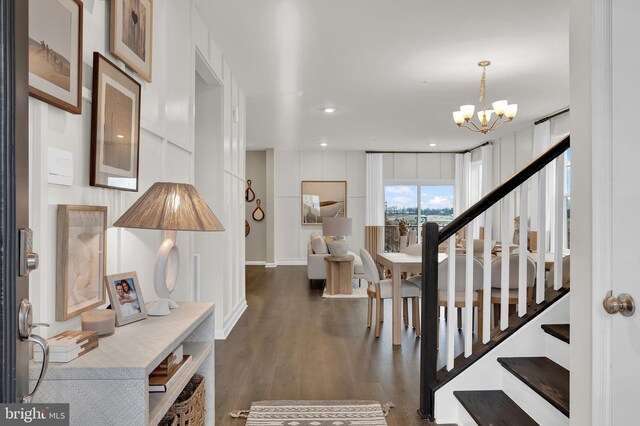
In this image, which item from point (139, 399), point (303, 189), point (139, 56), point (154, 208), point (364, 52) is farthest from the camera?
point (303, 189)

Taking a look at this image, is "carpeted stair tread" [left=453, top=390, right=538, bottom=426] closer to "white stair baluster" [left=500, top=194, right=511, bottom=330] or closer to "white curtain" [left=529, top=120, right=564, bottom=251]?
"white stair baluster" [left=500, top=194, right=511, bottom=330]

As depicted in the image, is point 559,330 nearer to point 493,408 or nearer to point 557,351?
point 557,351

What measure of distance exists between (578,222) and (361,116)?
228 inches

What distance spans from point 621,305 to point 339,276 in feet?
18.0

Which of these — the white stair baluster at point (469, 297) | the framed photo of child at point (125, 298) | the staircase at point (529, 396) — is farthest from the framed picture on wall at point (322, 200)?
the framed photo of child at point (125, 298)

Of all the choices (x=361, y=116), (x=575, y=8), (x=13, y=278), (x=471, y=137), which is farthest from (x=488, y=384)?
(x=471, y=137)

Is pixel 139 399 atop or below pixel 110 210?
below

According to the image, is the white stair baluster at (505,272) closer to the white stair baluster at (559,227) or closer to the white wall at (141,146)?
the white stair baluster at (559,227)

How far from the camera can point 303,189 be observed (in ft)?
35.3

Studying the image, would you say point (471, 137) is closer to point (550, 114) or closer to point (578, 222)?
point (550, 114)

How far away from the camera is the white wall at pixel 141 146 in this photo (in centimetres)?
148

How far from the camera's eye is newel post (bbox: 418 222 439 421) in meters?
2.64

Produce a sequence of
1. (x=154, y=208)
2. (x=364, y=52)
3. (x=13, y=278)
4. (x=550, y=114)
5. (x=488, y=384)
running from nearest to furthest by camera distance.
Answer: (x=13, y=278)
(x=154, y=208)
(x=488, y=384)
(x=364, y=52)
(x=550, y=114)

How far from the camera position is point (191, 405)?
192 cm
